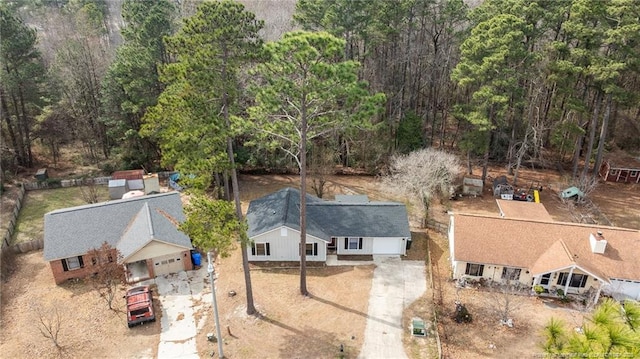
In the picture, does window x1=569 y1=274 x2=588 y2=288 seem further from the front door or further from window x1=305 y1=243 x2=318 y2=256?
window x1=305 y1=243 x2=318 y2=256

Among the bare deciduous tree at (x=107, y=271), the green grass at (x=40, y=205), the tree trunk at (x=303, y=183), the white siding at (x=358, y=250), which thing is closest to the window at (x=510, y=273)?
the white siding at (x=358, y=250)

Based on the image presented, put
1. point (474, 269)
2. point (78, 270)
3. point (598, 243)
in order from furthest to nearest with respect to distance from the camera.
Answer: point (78, 270) → point (474, 269) → point (598, 243)

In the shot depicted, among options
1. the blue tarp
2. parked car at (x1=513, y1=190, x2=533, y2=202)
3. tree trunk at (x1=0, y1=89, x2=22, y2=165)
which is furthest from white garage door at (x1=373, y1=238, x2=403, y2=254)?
tree trunk at (x1=0, y1=89, x2=22, y2=165)

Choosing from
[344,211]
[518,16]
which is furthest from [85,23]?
[518,16]

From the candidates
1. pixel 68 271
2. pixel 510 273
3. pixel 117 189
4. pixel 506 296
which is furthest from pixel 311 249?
pixel 117 189

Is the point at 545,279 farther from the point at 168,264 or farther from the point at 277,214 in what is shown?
the point at 168,264

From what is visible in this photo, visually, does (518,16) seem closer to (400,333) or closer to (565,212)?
(565,212)
